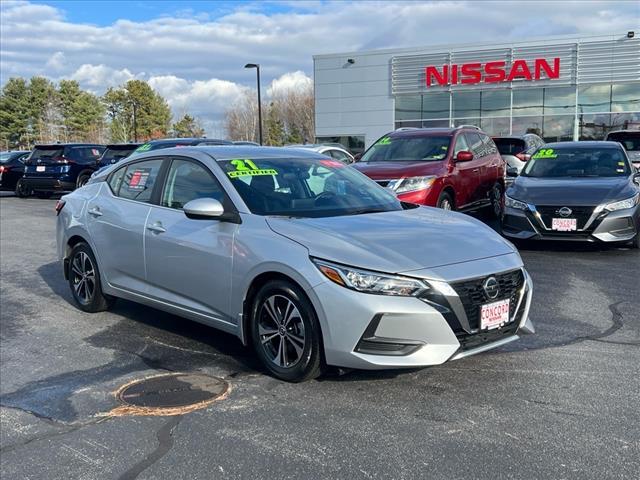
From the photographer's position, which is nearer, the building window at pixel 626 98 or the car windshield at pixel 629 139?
Answer: the car windshield at pixel 629 139

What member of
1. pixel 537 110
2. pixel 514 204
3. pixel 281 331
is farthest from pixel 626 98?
pixel 281 331

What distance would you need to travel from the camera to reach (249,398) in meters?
4.13

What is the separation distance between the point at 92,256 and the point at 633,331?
490cm

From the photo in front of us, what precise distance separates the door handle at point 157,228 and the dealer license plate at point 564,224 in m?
5.53

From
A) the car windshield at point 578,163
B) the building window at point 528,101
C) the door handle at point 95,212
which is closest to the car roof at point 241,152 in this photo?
the door handle at point 95,212

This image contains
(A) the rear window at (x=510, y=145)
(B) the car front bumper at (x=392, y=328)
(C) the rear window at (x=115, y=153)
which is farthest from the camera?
(C) the rear window at (x=115, y=153)

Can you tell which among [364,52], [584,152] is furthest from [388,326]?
[364,52]

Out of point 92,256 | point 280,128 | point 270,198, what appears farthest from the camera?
point 280,128

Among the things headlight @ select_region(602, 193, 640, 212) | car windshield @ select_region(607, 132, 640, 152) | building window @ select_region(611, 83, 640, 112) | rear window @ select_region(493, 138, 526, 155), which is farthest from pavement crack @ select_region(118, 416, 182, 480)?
building window @ select_region(611, 83, 640, 112)

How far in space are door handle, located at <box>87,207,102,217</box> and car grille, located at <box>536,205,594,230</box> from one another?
5.69 m

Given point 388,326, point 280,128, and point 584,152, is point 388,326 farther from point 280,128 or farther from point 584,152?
point 280,128

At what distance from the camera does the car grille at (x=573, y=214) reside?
27.8 feet

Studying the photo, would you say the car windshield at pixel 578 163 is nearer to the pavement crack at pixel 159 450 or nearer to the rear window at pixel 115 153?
the pavement crack at pixel 159 450

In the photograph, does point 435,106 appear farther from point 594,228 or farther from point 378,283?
point 378,283
